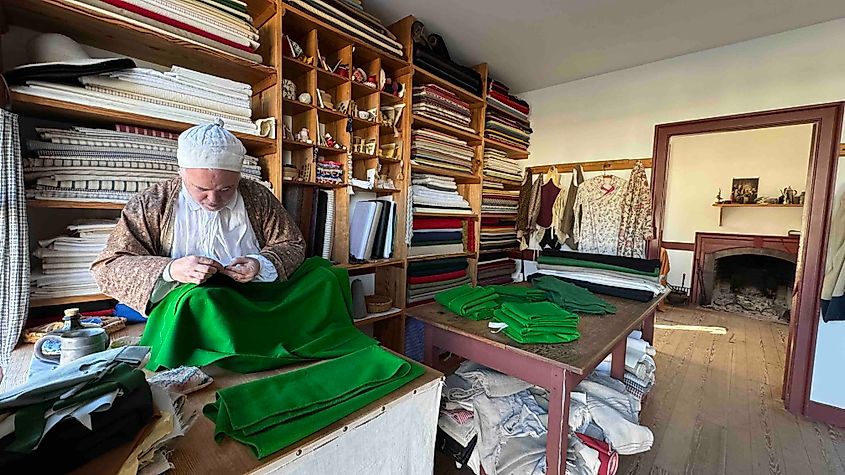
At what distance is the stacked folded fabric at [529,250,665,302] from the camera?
73.5 inches

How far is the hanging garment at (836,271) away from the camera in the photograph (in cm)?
205

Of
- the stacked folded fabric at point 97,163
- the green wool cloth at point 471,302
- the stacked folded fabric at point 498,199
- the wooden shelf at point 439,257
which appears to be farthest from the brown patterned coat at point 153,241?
the stacked folded fabric at point 498,199

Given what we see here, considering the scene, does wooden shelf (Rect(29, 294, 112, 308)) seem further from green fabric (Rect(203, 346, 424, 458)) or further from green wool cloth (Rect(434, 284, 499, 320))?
green wool cloth (Rect(434, 284, 499, 320))

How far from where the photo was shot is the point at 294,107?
72.2 inches

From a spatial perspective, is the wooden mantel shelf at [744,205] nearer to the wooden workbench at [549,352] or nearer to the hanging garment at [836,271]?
the hanging garment at [836,271]

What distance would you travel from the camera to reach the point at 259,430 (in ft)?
2.09

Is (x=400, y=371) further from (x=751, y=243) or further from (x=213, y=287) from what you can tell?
(x=751, y=243)

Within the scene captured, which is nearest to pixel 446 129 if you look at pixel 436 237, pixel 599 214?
pixel 436 237

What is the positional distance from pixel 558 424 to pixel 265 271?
3.48ft

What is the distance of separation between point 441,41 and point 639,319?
205 cm

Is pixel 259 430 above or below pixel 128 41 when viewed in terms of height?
below

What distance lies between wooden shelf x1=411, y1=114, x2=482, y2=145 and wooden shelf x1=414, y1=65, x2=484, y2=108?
0.26m

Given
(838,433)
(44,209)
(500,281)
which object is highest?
(44,209)

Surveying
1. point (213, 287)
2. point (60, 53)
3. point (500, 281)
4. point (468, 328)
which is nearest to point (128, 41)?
point (60, 53)
